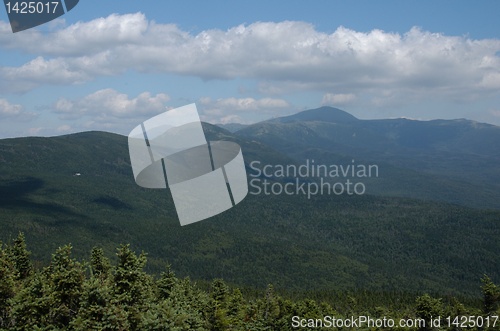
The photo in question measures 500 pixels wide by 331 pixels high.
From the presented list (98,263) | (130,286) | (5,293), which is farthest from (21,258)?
(130,286)

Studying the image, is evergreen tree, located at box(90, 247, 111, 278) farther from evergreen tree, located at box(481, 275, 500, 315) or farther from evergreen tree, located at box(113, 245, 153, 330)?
evergreen tree, located at box(481, 275, 500, 315)

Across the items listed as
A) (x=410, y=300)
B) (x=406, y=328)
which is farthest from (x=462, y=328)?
(x=410, y=300)

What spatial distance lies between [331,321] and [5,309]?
140 feet

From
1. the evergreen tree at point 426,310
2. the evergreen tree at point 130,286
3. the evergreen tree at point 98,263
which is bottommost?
the evergreen tree at point 426,310

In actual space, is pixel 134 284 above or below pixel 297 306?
above

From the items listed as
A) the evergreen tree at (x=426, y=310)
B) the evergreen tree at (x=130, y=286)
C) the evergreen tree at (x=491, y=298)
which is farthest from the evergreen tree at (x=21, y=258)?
the evergreen tree at (x=491, y=298)

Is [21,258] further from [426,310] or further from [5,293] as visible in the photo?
[426,310]

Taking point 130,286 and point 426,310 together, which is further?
point 426,310

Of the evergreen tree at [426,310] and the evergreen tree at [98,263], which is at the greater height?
the evergreen tree at [98,263]

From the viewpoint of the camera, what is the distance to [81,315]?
3481cm

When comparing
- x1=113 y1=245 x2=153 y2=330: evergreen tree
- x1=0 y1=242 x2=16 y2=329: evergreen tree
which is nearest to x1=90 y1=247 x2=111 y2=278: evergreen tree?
x1=0 y1=242 x2=16 y2=329: evergreen tree

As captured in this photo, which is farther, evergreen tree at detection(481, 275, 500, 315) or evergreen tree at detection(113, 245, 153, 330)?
evergreen tree at detection(481, 275, 500, 315)

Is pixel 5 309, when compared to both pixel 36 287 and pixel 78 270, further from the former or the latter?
pixel 78 270

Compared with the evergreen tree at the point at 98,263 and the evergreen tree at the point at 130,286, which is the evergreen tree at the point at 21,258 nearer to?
the evergreen tree at the point at 98,263
